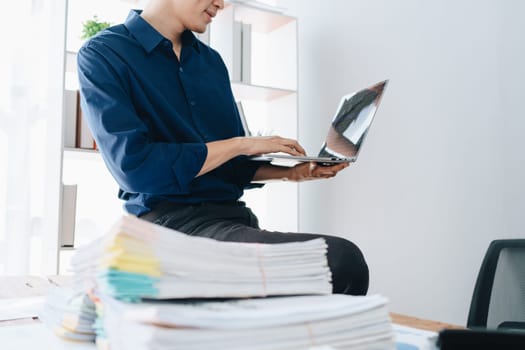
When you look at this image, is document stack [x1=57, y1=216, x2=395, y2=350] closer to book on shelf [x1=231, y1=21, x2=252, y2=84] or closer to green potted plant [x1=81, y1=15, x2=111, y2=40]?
green potted plant [x1=81, y1=15, x2=111, y2=40]

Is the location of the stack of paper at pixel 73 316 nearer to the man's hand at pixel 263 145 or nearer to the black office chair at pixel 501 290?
the man's hand at pixel 263 145

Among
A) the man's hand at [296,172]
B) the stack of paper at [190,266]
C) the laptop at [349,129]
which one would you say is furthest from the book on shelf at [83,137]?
the stack of paper at [190,266]

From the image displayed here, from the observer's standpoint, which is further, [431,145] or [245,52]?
[245,52]

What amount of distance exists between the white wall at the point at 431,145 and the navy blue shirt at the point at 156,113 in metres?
1.10

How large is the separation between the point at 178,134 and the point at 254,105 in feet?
6.58

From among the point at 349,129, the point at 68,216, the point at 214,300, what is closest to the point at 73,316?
the point at 214,300

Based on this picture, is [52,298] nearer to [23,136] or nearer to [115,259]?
[115,259]

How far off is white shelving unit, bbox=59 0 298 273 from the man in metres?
1.10

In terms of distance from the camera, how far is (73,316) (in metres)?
0.58

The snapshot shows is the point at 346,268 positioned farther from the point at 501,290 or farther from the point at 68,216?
the point at 68,216

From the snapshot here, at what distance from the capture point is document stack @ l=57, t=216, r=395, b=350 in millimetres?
376

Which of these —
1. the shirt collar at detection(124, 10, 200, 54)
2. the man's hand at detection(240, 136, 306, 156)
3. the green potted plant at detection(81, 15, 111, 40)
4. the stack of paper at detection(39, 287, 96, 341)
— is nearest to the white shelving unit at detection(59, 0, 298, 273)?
the green potted plant at detection(81, 15, 111, 40)

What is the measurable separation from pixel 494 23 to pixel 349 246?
1498 mm

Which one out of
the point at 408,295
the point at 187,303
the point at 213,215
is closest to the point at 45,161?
the point at 213,215
